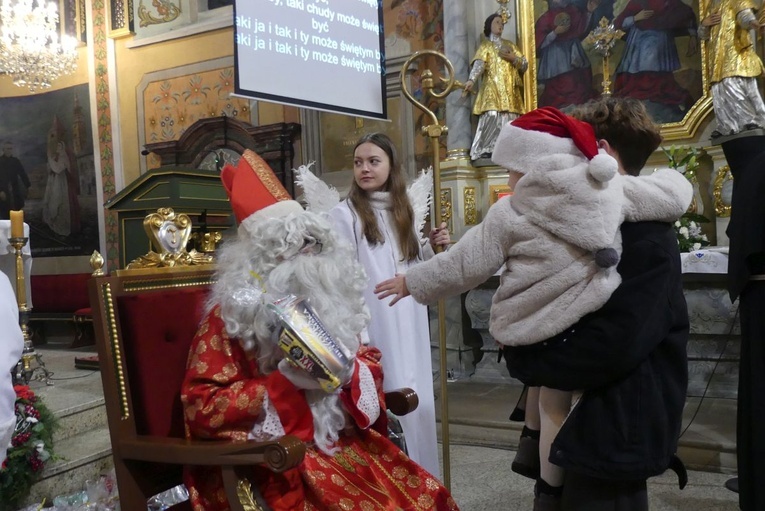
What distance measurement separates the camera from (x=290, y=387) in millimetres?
1771

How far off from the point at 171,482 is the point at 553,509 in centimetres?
105

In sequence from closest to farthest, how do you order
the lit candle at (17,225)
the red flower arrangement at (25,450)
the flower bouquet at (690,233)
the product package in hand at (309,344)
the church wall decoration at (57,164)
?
the product package in hand at (309,344), the red flower arrangement at (25,450), the lit candle at (17,225), the flower bouquet at (690,233), the church wall decoration at (57,164)

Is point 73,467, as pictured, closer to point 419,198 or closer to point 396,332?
point 396,332

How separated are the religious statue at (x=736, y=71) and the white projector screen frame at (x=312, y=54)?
2945mm

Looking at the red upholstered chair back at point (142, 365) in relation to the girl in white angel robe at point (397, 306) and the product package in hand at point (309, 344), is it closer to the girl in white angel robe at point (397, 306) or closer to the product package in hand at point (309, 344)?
the product package in hand at point (309, 344)

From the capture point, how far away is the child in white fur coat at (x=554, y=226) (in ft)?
4.94

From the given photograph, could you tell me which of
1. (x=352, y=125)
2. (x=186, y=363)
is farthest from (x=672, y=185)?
(x=352, y=125)

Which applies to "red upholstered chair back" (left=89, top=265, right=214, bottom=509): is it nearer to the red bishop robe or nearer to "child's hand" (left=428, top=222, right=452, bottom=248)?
the red bishop robe

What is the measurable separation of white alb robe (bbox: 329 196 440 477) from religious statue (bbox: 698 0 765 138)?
337 centimetres

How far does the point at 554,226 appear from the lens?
5.00 ft

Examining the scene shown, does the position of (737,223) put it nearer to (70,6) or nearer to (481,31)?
(481,31)

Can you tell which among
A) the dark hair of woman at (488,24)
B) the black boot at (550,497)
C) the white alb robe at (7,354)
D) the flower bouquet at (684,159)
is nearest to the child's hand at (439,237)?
the black boot at (550,497)

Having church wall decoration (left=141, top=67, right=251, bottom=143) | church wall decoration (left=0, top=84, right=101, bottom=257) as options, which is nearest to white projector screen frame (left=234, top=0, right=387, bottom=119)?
church wall decoration (left=141, top=67, right=251, bottom=143)

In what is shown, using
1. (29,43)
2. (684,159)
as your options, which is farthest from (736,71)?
(29,43)
